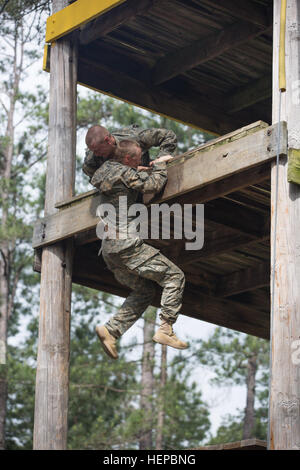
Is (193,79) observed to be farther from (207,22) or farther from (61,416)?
(61,416)

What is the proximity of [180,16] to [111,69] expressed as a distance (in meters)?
1.07

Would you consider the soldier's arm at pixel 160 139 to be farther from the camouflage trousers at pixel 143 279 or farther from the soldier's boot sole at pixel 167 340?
the soldier's boot sole at pixel 167 340

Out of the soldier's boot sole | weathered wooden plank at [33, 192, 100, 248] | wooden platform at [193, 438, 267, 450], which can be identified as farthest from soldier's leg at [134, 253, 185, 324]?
wooden platform at [193, 438, 267, 450]

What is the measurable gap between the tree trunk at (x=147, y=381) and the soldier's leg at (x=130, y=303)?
13205 millimetres

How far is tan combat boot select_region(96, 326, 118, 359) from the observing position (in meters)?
7.92

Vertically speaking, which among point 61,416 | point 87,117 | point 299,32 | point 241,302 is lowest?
point 61,416

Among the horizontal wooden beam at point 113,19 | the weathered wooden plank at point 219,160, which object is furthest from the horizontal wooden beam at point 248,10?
the weathered wooden plank at point 219,160

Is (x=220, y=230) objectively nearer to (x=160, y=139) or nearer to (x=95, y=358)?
(x=160, y=139)

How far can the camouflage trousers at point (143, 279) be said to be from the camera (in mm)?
7844

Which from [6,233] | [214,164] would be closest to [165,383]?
[6,233]

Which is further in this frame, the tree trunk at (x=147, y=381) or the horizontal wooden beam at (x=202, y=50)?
the tree trunk at (x=147, y=381)

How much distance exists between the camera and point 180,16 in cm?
941

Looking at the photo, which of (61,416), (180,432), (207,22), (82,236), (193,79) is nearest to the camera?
(61,416)

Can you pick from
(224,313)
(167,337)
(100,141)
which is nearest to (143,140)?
(100,141)
